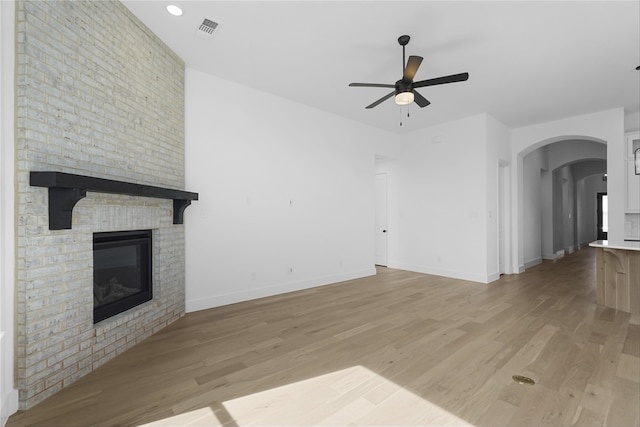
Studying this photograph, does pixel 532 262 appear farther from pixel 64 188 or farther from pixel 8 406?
pixel 8 406

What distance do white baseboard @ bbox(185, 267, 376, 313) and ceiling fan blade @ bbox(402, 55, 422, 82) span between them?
340 centimetres

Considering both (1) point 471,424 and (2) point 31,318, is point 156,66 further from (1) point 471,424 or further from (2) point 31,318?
(1) point 471,424

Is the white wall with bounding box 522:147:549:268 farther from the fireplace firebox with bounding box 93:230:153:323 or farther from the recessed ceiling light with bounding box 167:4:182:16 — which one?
the fireplace firebox with bounding box 93:230:153:323

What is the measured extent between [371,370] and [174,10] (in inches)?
145

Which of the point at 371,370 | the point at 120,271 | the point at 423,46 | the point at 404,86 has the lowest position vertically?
the point at 371,370

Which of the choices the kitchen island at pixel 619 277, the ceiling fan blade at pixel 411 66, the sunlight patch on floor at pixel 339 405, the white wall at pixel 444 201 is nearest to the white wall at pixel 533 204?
the white wall at pixel 444 201

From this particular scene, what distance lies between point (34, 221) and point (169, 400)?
1500mm

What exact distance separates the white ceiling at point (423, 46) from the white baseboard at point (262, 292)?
9.97ft

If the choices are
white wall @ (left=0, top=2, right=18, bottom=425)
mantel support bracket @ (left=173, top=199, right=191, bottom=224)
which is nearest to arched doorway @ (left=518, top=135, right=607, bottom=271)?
mantel support bracket @ (left=173, top=199, right=191, bottom=224)

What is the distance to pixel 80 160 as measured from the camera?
2.32 m

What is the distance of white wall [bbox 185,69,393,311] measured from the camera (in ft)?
12.8

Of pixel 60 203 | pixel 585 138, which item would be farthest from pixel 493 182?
pixel 60 203

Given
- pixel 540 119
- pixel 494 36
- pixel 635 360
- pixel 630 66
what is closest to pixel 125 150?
pixel 494 36

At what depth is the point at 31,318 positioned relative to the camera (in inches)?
75.9
